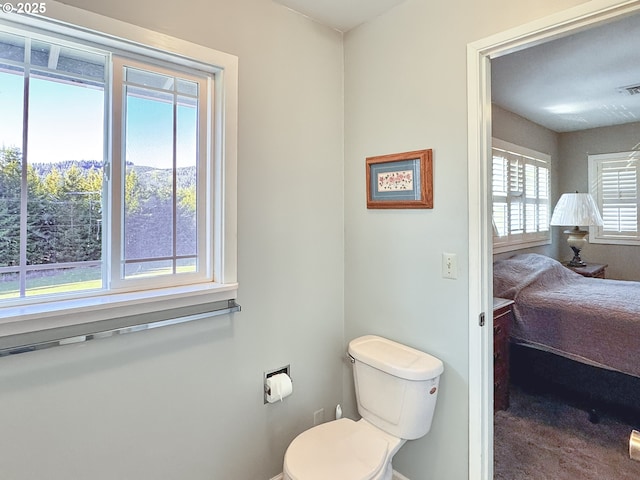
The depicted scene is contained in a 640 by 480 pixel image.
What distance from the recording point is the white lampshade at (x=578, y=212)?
3840 mm

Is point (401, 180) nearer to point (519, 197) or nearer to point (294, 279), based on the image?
point (294, 279)

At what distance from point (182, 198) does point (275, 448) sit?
51.0 inches

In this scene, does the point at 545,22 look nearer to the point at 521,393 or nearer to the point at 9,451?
the point at 9,451

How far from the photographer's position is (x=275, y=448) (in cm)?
182

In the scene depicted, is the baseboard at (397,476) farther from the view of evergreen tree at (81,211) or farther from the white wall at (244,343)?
the view of evergreen tree at (81,211)

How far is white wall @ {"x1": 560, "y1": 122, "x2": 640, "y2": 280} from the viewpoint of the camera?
4320 millimetres

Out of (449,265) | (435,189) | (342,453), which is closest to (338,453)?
(342,453)

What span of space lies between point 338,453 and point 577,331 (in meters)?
1.98

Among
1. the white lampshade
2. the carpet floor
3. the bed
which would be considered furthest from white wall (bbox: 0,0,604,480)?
the white lampshade

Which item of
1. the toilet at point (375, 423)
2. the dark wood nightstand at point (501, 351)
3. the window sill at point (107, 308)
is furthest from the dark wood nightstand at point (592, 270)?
the window sill at point (107, 308)

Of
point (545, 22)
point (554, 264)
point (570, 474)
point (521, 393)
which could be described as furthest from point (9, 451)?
point (554, 264)

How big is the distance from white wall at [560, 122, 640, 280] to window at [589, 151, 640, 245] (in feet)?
0.23

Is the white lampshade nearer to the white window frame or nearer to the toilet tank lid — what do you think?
the toilet tank lid

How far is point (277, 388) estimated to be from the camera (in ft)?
5.70
